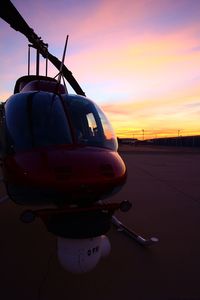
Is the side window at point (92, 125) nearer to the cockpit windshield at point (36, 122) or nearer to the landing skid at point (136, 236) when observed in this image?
the cockpit windshield at point (36, 122)

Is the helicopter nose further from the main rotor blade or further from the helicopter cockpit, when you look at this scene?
the main rotor blade

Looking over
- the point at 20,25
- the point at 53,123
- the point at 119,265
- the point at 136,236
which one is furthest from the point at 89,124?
the point at 20,25

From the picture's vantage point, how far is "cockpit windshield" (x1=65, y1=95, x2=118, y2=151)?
3383 millimetres

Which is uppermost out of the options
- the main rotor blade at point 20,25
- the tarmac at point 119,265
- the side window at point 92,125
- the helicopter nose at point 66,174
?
the main rotor blade at point 20,25

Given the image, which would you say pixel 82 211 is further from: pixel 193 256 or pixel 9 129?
pixel 193 256

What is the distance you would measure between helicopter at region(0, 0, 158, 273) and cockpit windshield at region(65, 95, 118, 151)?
0.02 meters

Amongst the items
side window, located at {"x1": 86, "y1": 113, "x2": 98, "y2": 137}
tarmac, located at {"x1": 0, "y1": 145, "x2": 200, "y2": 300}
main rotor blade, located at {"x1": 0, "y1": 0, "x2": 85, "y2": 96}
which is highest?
main rotor blade, located at {"x1": 0, "y1": 0, "x2": 85, "y2": 96}

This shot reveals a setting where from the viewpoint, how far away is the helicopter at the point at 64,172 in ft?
8.50

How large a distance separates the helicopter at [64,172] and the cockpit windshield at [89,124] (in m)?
0.02

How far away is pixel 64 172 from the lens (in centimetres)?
257

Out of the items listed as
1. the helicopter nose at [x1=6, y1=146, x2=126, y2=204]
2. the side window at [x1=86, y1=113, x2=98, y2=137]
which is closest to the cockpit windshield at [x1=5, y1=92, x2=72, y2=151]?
the helicopter nose at [x1=6, y1=146, x2=126, y2=204]

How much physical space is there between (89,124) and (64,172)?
3.96 feet

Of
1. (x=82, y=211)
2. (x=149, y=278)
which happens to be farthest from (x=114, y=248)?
(x=82, y=211)

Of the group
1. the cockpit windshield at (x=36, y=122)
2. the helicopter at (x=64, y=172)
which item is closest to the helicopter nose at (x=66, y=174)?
the helicopter at (x=64, y=172)
